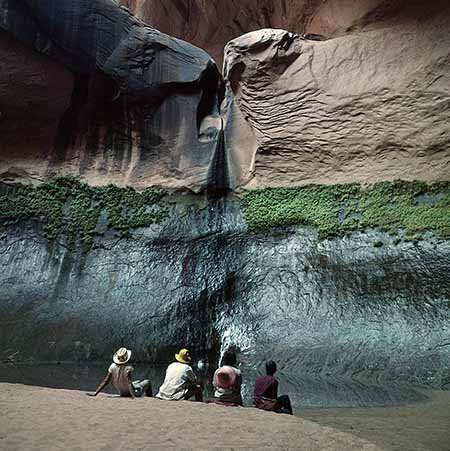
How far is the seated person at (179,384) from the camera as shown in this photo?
506 centimetres

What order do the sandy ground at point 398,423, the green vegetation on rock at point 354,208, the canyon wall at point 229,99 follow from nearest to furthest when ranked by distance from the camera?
the sandy ground at point 398,423
the green vegetation on rock at point 354,208
the canyon wall at point 229,99

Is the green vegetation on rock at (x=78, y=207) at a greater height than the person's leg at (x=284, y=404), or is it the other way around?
the green vegetation on rock at (x=78, y=207)

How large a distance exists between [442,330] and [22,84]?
34.3 feet

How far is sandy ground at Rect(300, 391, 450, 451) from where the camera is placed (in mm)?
4148

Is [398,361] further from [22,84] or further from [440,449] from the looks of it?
[22,84]

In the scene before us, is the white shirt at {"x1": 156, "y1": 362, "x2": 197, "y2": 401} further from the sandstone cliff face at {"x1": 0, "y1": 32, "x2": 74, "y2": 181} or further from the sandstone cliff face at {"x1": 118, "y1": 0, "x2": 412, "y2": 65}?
the sandstone cliff face at {"x1": 118, "y1": 0, "x2": 412, "y2": 65}

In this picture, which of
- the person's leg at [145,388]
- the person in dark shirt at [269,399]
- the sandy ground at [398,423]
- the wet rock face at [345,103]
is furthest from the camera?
the wet rock face at [345,103]

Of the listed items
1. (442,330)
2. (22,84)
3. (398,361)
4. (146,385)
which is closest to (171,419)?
(146,385)

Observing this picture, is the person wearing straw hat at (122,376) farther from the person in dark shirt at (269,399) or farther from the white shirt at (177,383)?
the person in dark shirt at (269,399)

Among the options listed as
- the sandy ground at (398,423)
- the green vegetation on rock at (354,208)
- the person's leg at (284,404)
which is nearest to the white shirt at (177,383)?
the person's leg at (284,404)

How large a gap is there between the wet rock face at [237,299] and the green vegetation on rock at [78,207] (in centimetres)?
37

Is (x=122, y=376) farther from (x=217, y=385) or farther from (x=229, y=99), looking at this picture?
(x=229, y=99)

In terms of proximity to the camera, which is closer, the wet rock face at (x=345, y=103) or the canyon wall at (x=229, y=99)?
the wet rock face at (x=345, y=103)

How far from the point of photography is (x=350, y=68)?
35.6 ft
